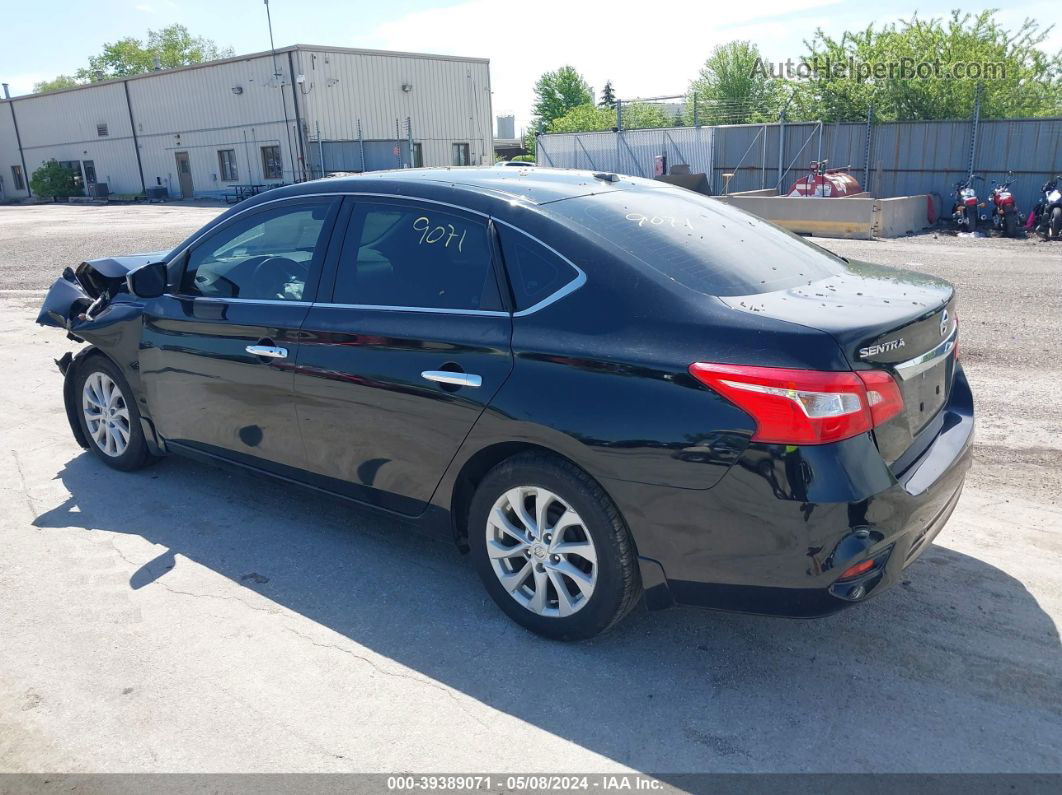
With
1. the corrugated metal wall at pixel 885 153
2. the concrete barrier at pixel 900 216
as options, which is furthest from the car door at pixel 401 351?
the corrugated metal wall at pixel 885 153

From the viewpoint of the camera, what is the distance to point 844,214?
59.2 feet

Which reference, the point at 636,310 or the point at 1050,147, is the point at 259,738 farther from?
the point at 1050,147

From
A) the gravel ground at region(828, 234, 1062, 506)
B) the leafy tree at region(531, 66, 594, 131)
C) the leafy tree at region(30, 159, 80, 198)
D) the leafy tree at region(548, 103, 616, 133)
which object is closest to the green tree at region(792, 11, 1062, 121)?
the gravel ground at region(828, 234, 1062, 506)

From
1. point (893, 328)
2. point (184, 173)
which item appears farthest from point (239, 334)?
point (184, 173)

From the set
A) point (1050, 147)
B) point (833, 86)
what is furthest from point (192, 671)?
point (833, 86)

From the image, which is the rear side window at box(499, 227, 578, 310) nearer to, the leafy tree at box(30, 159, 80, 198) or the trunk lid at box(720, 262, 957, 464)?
the trunk lid at box(720, 262, 957, 464)

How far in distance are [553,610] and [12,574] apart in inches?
107

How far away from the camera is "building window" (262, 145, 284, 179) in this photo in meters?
39.8

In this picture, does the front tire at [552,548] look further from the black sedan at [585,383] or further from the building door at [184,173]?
the building door at [184,173]

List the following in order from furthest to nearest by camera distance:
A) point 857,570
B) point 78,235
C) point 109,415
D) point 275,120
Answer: point 275,120
point 78,235
point 109,415
point 857,570

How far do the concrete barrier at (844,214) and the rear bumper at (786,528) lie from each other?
15.4 metres

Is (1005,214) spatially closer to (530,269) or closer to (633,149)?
(633,149)

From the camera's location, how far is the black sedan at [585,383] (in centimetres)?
278

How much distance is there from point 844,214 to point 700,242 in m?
16.1
